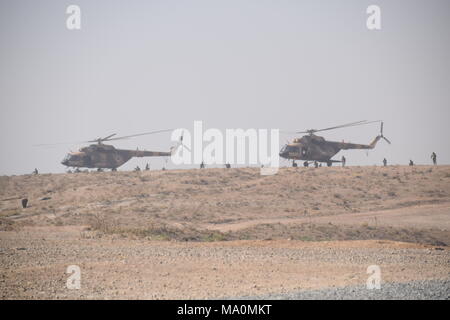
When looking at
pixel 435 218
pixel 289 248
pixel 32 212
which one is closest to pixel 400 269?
pixel 289 248

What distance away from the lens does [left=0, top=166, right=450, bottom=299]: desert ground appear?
1463 centimetres

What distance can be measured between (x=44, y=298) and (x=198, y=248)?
10.6 meters

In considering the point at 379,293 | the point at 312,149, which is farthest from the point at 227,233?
the point at 312,149

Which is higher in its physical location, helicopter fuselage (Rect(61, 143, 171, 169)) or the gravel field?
helicopter fuselage (Rect(61, 143, 171, 169))

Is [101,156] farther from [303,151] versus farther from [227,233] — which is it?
[227,233]

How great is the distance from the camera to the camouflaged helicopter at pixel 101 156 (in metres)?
58.5

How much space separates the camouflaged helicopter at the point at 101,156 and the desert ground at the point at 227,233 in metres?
1.53

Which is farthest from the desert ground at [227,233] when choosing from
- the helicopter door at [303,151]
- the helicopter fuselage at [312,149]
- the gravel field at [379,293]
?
the helicopter door at [303,151]

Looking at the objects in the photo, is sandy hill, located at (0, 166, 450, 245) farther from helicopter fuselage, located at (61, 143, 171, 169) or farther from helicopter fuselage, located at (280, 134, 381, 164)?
helicopter fuselage, located at (61, 143, 171, 169)

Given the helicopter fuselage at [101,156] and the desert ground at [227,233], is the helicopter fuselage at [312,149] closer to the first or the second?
the desert ground at [227,233]

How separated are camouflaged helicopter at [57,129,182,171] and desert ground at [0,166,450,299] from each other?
153 centimetres

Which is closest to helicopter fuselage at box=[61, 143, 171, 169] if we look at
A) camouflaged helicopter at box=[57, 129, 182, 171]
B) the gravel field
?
camouflaged helicopter at box=[57, 129, 182, 171]

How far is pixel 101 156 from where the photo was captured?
197 feet
